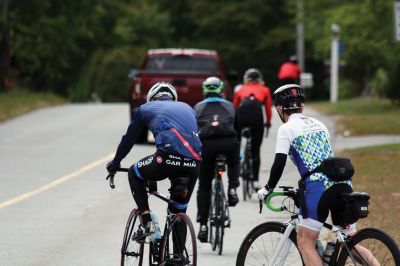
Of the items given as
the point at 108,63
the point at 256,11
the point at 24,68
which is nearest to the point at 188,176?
the point at 24,68

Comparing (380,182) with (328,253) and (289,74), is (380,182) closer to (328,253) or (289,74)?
(328,253)

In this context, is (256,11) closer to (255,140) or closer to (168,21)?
(168,21)

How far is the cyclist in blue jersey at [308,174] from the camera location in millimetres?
8297

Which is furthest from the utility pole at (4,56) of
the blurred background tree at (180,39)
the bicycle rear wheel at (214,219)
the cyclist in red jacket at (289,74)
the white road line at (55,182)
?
the bicycle rear wheel at (214,219)

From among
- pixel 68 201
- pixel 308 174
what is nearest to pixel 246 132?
pixel 68 201

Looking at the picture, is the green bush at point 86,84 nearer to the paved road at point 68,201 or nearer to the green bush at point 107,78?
the green bush at point 107,78

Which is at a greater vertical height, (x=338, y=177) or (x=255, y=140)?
(x=338, y=177)

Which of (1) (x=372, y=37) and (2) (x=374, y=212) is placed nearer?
(2) (x=374, y=212)

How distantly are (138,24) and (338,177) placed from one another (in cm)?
7662

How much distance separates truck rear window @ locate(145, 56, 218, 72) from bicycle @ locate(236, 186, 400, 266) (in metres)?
17.7

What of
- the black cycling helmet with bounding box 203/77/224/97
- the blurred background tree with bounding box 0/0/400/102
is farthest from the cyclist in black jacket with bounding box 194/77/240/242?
the blurred background tree with bounding box 0/0/400/102

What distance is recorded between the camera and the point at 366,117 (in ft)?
106

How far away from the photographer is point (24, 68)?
166ft

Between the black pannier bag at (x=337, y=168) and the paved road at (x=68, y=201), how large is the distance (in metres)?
3.50
